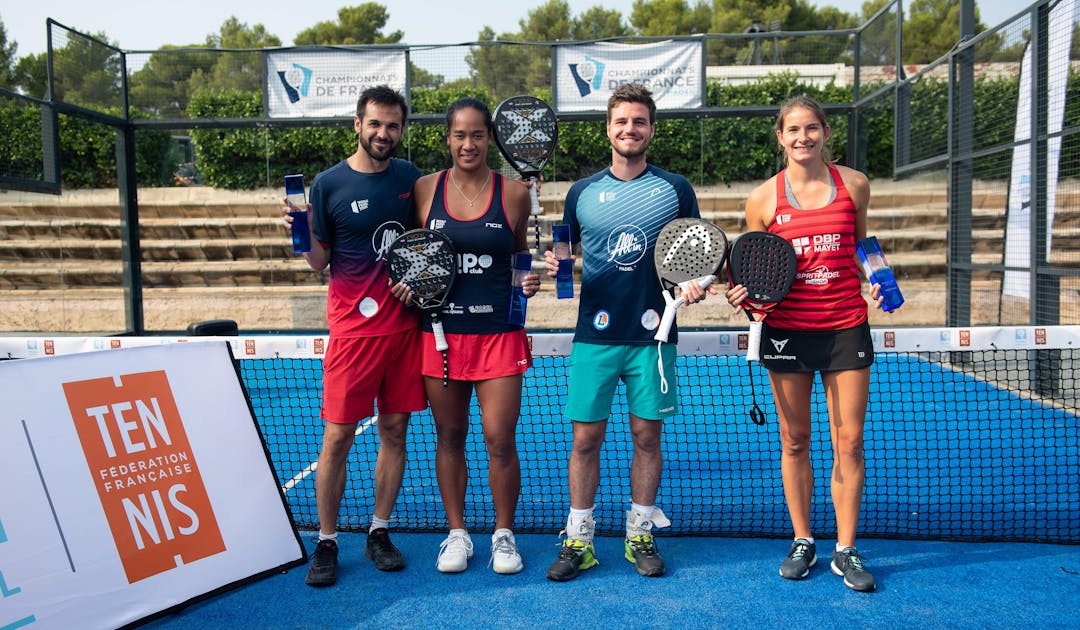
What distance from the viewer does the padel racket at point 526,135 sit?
12.0 feet

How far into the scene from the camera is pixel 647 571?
3.60m

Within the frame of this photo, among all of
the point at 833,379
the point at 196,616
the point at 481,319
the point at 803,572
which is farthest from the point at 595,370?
the point at 196,616

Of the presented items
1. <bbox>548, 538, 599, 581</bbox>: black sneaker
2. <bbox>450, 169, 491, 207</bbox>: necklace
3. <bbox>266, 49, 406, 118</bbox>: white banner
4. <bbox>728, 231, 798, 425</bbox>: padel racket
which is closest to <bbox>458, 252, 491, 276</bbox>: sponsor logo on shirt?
<bbox>450, 169, 491, 207</bbox>: necklace

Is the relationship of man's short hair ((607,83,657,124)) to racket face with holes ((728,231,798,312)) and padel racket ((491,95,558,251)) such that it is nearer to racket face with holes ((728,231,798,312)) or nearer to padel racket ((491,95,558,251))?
padel racket ((491,95,558,251))

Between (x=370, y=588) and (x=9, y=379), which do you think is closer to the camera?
(x=9, y=379)

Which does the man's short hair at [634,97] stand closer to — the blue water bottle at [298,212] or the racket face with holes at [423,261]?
the racket face with holes at [423,261]

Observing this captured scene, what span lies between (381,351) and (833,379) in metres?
1.92

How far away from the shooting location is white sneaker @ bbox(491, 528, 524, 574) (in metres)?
3.65

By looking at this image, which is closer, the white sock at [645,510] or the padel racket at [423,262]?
the padel racket at [423,262]

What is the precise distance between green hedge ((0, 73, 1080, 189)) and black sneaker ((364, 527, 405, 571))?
743cm

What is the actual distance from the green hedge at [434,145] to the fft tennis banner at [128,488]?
7418mm

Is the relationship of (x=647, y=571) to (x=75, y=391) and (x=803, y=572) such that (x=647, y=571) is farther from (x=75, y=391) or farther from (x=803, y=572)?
(x=75, y=391)

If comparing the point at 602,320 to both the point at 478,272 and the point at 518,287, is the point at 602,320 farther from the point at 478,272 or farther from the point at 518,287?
the point at 478,272

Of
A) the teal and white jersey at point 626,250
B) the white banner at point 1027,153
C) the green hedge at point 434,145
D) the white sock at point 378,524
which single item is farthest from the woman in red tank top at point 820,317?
the green hedge at point 434,145
